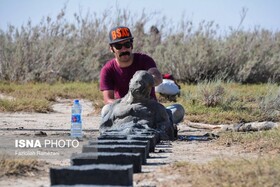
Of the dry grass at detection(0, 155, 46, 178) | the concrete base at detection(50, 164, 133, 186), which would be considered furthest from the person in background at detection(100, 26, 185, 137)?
the concrete base at detection(50, 164, 133, 186)

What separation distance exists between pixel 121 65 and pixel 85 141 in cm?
128

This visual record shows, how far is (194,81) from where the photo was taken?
56.7 ft

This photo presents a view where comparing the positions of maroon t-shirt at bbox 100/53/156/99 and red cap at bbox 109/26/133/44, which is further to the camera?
maroon t-shirt at bbox 100/53/156/99

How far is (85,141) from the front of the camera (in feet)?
26.6

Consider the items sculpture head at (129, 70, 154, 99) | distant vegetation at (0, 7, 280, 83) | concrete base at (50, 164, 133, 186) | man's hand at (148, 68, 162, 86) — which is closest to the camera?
concrete base at (50, 164, 133, 186)

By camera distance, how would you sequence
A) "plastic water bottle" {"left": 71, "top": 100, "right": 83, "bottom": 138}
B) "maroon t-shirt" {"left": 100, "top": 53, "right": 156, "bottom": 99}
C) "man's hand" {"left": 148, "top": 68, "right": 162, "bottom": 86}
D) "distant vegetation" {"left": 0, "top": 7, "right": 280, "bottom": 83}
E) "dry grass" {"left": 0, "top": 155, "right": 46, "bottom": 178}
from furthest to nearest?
"distant vegetation" {"left": 0, "top": 7, "right": 280, "bottom": 83}, "maroon t-shirt" {"left": 100, "top": 53, "right": 156, "bottom": 99}, "plastic water bottle" {"left": 71, "top": 100, "right": 83, "bottom": 138}, "man's hand" {"left": 148, "top": 68, "right": 162, "bottom": 86}, "dry grass" {"left": 0, "top": 155, "right": 46, "bottom": 178}

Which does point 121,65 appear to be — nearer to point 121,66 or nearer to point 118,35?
point 121,66

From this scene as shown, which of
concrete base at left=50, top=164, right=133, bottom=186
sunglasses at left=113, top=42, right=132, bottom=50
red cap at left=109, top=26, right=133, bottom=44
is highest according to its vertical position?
red cap at left=109, top=26, right=133, bottom=44

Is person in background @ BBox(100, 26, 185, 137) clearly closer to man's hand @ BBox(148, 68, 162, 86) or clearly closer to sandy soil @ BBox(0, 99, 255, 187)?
man's hand @ BBox(148, 68, 162, 86)

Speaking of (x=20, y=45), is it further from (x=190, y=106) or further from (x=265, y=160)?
(x=265, y=160)

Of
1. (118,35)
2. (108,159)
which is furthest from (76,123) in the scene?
(108,159)

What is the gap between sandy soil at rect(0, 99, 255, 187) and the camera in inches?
209

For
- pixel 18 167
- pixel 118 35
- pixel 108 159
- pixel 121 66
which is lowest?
pixel 18 167

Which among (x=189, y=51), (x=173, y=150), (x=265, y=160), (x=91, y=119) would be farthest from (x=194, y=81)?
(x=265, y=160)
